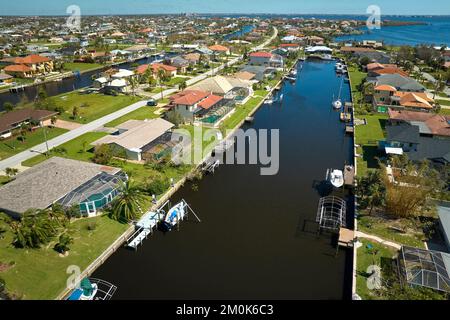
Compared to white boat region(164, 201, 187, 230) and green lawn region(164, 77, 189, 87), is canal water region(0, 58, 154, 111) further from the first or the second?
white boat region(164, 201, 187, 230)

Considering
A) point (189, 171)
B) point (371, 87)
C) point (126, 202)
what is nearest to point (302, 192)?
point (189, 171)

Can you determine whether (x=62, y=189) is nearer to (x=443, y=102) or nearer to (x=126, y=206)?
(x=126, y=206)

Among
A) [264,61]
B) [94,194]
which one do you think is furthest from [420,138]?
[264,61]

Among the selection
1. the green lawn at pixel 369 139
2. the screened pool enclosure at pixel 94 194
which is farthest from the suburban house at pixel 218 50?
the screened pool enclosure at pixel 94 194

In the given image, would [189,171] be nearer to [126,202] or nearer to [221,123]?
[126,202]

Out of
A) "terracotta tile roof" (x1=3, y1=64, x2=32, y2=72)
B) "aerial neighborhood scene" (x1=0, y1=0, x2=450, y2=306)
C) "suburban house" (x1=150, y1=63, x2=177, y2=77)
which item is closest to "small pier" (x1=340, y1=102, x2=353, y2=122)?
"aerial neighborhood scene" (x1=0, y1=0, x2=450, y2=306)
